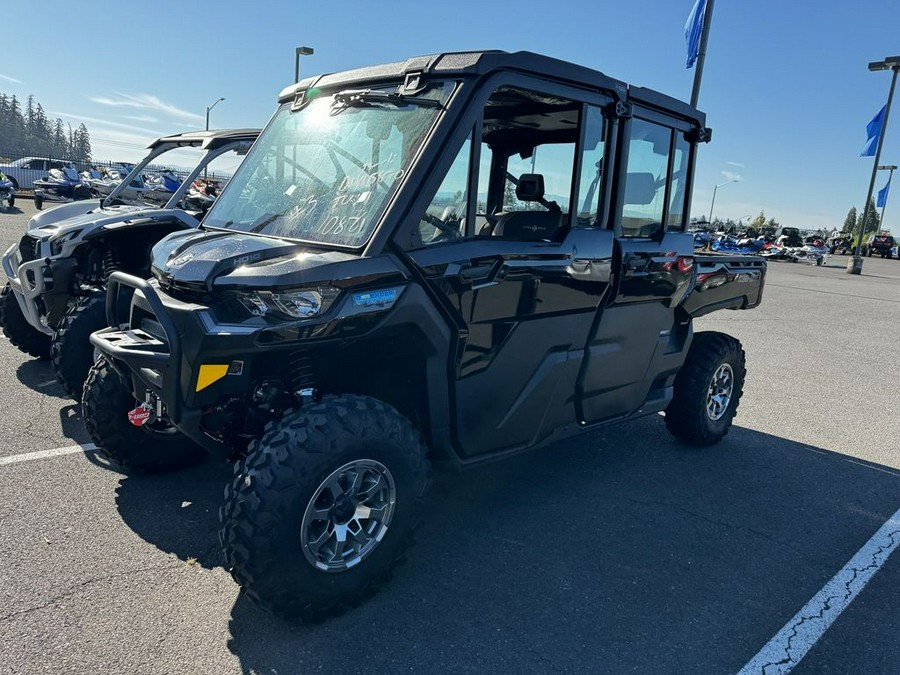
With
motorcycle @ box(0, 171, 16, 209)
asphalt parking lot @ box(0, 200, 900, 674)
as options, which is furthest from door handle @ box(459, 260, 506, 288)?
motorcycle @ box(0, 171, 16, 209)

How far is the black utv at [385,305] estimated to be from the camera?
2631 millimetres

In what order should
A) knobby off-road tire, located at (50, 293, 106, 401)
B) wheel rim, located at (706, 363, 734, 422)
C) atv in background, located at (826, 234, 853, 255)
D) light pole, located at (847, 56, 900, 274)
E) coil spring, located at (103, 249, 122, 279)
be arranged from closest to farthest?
knobby off-road tire, located at (50, 293, 106, 401)
wheel rim, located at (706, 363, 734, 422)
coil spring, located at (103, 249, 122, 279)
light pole, located at (847, 56, 900, 274)
atv in background, located at (826, 234, 853, 255)

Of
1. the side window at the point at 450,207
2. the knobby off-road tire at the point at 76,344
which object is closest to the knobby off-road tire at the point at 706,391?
the side window at the point at 450,207

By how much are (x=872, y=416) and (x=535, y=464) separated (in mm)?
4106

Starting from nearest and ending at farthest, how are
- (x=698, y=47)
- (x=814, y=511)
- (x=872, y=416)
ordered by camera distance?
(x=814, y=511), (x=872, y=416), (x=698, y=47)

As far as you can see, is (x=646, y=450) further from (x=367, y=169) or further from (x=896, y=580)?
(x=367, y=169)

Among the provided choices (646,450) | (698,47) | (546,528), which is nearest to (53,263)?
(546,528)

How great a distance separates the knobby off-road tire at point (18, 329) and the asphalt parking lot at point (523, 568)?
0.75 metres

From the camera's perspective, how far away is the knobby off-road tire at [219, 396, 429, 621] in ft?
8.36

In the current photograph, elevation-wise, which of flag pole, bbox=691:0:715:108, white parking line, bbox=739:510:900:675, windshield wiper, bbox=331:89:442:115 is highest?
flag pole, bbox=691:0:715:108

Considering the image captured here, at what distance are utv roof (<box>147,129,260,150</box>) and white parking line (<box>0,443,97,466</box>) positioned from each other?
331 centimetres

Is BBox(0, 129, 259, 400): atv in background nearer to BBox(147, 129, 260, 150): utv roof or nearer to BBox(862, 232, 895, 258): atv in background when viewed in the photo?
BBox(147, 129, 260, 150): utv roof

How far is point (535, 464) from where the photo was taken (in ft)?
15.3

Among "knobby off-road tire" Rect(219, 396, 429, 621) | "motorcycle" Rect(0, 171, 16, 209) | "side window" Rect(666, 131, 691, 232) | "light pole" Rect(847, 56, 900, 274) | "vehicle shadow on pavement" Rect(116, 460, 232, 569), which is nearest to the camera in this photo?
"knobby off-road tire" Rect(219, 396, 429, 621)
